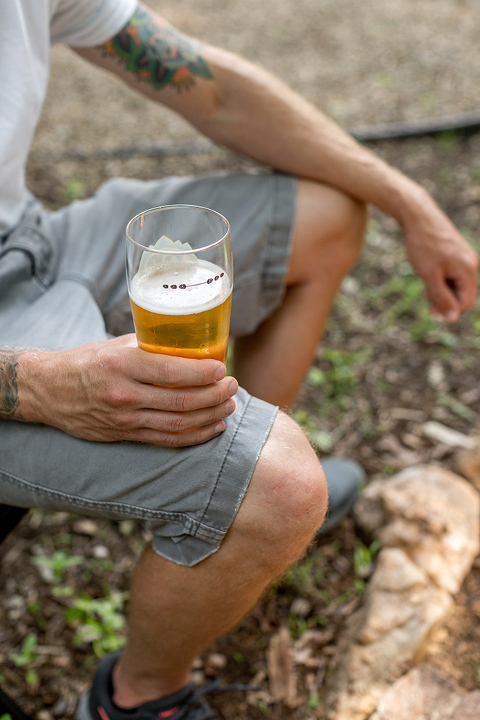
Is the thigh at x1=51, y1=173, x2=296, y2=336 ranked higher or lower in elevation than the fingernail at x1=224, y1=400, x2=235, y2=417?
lower

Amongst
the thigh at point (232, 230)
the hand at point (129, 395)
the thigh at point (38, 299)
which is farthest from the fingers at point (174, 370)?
the thigh at point (232, 230)

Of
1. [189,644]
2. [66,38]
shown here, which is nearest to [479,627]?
[189,644]

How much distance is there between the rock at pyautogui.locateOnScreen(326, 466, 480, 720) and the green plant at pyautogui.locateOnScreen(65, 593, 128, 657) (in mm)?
627

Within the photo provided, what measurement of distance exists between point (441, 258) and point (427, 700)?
46.2 inches

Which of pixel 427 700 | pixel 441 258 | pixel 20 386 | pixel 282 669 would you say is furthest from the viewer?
pixel 441 258

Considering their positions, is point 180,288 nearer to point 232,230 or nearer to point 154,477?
point 154,477

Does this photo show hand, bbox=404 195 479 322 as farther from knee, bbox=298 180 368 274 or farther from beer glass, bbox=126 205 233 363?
beer glass, bbox=126 205 233 363

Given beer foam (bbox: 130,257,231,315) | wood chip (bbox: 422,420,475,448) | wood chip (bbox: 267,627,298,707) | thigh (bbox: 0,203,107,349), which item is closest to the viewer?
beer foam (bbox: 130,257,231,315)

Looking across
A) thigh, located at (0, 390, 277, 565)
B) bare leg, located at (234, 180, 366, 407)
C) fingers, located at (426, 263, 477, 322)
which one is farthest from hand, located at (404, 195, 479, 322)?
thigh, located at (0, 390, 277, 565)

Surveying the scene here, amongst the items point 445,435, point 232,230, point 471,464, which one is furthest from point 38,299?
point 445,435

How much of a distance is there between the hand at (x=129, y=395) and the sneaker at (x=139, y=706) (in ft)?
2.34

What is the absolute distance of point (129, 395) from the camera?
115 centimetres

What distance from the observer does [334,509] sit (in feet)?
6.78

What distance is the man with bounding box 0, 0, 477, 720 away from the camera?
1.22 meters
